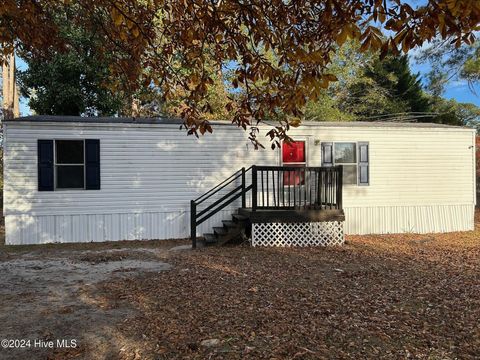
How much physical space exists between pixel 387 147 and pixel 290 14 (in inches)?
319

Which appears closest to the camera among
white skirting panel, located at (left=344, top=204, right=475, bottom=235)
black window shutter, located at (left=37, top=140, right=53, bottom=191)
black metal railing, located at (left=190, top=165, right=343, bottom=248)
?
black metal railing, located at (left=190, top=165, right=343, bottom=248)

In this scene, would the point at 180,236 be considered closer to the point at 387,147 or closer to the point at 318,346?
the point at 387,147

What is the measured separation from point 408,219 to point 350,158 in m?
2.41

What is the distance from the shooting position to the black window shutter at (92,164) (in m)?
9.63

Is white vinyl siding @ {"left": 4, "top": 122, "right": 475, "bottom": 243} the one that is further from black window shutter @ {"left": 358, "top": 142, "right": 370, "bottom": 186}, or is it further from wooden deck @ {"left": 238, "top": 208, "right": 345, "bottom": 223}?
wooden deck @ {"left": 238, "top": 208, "right": 345, "bottom": 223}

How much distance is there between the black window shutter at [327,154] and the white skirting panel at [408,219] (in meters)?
1.34

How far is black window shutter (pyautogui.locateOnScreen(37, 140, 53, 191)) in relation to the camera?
934 cm

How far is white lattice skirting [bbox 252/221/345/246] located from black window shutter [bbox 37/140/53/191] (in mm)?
4780

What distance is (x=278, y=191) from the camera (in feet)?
29.5

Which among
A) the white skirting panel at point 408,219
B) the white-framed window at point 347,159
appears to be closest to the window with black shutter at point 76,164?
the white-framed window at point 347,159

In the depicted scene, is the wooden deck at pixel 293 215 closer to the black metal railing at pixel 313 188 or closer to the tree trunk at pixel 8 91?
the black metal railing at pixel 313 188

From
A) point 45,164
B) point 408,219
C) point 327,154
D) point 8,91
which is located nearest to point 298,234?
point 327,154

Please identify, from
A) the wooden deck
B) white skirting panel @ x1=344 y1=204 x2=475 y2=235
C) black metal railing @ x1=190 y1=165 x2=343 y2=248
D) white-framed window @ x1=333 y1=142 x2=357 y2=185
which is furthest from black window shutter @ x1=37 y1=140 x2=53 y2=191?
white skirting panel @ x1=344 y1=204 x2=475 y2=235

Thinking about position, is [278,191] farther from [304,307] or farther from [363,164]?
[304,307]
